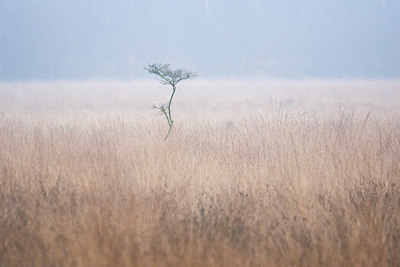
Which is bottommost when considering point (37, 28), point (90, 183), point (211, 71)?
point (90, 183)

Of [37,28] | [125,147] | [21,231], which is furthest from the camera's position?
[37,28]

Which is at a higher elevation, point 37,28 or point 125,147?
point 37,28

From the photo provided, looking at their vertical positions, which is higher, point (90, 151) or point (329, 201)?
point (90, 151)

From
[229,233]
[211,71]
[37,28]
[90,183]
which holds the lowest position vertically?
[229,233]

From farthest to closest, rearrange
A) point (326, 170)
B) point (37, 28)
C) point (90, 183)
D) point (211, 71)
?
point (37, 28) → point (211, 71) → point (326, 170) → point (90, 183)

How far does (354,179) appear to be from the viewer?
397 centimetres

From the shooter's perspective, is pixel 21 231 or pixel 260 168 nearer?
pixel 21 231

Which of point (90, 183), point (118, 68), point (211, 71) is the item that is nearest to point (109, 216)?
point (90, 183)

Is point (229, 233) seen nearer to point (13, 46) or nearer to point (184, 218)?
point (184, 218)

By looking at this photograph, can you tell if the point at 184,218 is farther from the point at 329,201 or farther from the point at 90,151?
the point at 90,151

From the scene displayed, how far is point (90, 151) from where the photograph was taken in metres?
5.05

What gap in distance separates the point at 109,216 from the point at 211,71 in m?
74.8

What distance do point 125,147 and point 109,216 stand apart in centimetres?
218

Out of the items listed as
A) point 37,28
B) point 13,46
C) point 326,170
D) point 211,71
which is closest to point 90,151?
point 326,170
